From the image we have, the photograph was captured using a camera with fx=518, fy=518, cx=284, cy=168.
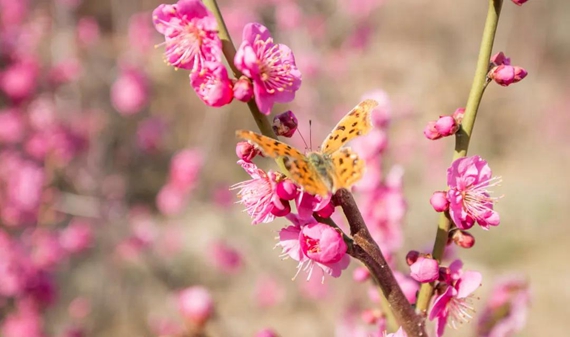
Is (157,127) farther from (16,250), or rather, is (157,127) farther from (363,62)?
(363,62)

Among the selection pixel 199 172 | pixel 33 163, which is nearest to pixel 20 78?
pixel 33 163

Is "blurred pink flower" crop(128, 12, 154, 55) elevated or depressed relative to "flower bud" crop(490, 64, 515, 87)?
depressed

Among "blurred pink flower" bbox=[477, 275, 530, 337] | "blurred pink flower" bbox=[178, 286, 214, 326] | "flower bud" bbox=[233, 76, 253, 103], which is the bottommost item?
"blurred pink flower" bbox=[178, 286, 214, 326]

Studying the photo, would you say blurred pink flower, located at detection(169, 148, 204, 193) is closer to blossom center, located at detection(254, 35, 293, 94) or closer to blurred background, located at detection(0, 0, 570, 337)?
blurred background, located at detection(0, 0, 570, 337)

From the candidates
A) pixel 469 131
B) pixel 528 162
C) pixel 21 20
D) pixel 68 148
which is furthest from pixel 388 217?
pixel 528 162

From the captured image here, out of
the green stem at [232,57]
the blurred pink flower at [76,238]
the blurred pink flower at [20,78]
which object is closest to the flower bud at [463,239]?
the green stem at [232,57]

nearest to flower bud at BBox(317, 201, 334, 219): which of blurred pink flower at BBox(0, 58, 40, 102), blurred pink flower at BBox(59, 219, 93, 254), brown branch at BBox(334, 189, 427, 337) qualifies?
brown branch at BBox(334, 189, 427, 337)
